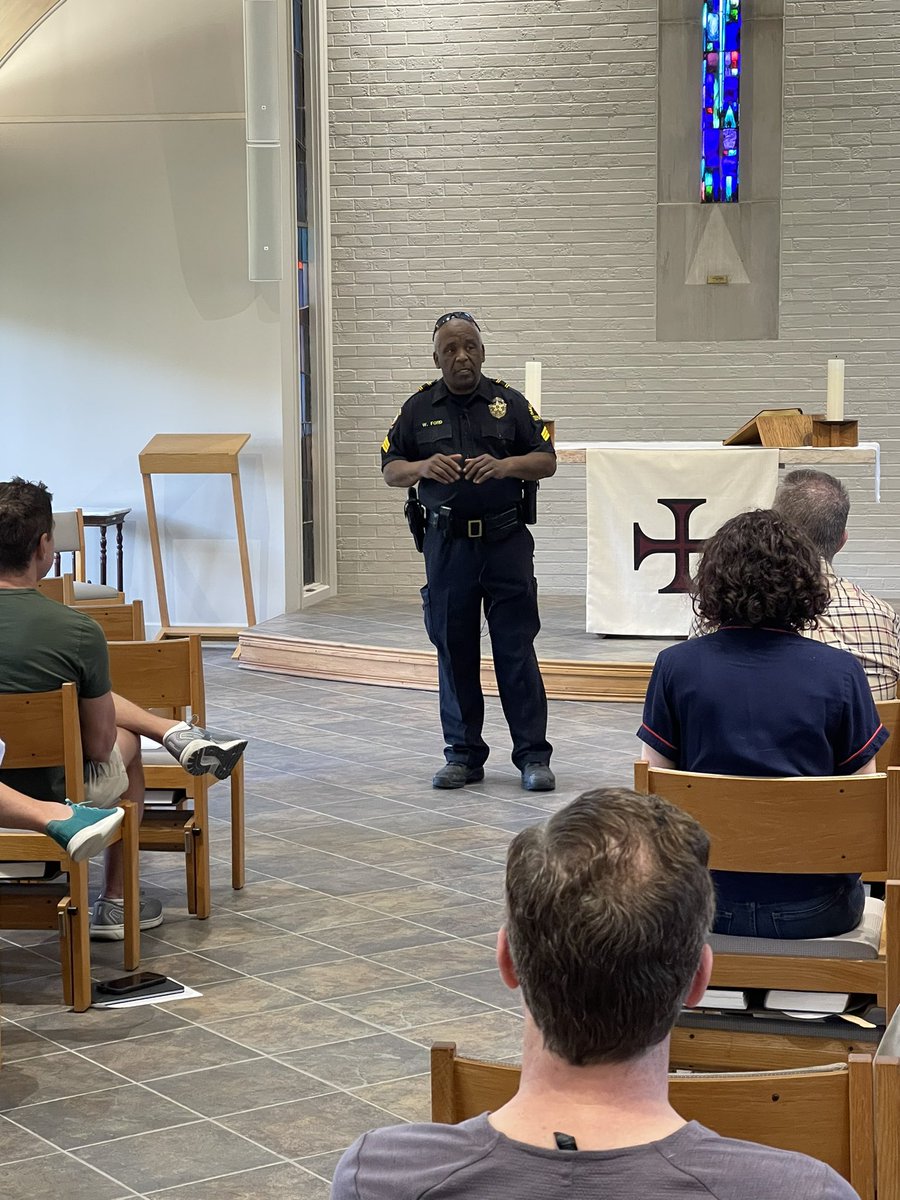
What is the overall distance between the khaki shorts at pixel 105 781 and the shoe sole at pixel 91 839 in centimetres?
38

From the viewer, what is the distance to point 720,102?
33.4 ft

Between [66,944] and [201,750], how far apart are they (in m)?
0.58

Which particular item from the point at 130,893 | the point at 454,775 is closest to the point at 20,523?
the point at 130,893

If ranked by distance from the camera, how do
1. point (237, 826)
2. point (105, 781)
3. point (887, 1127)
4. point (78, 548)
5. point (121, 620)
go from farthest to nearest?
point (78, 548), point (121, 620), point (237, 826), point (105, 781), point (887, 1127)

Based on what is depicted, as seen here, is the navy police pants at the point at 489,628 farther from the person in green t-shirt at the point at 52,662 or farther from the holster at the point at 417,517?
the person in green t-shirt at the point at 52,662

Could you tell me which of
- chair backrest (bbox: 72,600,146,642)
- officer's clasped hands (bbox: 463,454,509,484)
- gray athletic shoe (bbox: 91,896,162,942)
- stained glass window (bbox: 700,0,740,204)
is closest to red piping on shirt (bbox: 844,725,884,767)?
gray athletic shoe (bbox: 91,896,162,942)

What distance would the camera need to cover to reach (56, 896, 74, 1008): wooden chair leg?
368cm

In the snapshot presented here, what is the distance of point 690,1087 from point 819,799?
3.42 ft

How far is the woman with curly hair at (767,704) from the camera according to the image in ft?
8.93

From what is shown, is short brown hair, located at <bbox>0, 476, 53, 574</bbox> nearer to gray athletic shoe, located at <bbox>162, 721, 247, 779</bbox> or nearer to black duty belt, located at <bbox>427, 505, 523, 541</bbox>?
gray athletic shoe, located at <bbox>162, 721, 247, 779</bbox>

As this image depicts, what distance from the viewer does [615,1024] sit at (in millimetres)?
1294

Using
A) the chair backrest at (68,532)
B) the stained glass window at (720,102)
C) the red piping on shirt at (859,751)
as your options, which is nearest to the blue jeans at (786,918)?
the red piping on shirt at (859,751)

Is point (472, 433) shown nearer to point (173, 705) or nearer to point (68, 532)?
point (173, 705)

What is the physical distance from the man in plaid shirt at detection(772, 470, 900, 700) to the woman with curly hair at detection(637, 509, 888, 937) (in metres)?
0.67
